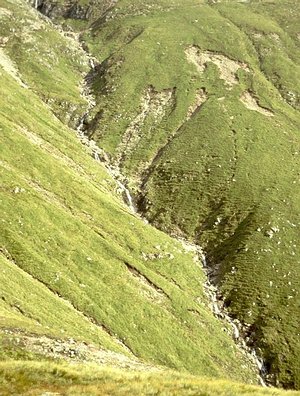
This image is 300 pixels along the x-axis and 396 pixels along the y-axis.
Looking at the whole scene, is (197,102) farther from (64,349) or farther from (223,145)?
(64,349)

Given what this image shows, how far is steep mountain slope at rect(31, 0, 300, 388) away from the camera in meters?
88.2

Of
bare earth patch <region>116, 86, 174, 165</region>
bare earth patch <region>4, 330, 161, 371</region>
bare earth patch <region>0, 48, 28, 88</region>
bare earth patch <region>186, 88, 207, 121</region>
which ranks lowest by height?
bare earth patch <region>0, 48, 28, 88</region>

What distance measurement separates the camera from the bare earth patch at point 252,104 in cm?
14414

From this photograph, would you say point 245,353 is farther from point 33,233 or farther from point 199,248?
point 33,233

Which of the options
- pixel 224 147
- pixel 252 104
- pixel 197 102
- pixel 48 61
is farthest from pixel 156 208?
pixel 48 61

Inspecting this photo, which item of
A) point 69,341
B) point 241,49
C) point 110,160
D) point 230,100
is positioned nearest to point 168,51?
point 241,49

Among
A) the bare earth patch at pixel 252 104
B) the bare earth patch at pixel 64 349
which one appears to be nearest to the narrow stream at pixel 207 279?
the bare earth patch at pixel 64 349

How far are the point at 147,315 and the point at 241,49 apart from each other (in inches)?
5354

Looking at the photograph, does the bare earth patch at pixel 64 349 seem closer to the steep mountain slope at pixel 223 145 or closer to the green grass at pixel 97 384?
the green grass at pixel 97 384

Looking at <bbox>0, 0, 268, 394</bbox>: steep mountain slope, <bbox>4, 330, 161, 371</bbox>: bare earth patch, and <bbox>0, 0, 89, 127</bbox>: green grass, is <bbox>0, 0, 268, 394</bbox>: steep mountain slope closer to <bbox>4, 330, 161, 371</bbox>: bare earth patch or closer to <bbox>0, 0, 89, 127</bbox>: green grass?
<bbox>4, 330, 161, 371</bbox>: bare earth patch

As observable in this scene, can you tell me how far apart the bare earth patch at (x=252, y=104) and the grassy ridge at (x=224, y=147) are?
458mm

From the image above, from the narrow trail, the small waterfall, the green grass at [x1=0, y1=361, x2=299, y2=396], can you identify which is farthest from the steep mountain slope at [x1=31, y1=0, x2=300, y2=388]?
the green grass at [x1=0, y1=361, x2=299, y2=396]

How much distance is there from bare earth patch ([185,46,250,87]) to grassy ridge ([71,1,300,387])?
92 centimetres

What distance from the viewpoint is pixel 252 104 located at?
14812 cm
